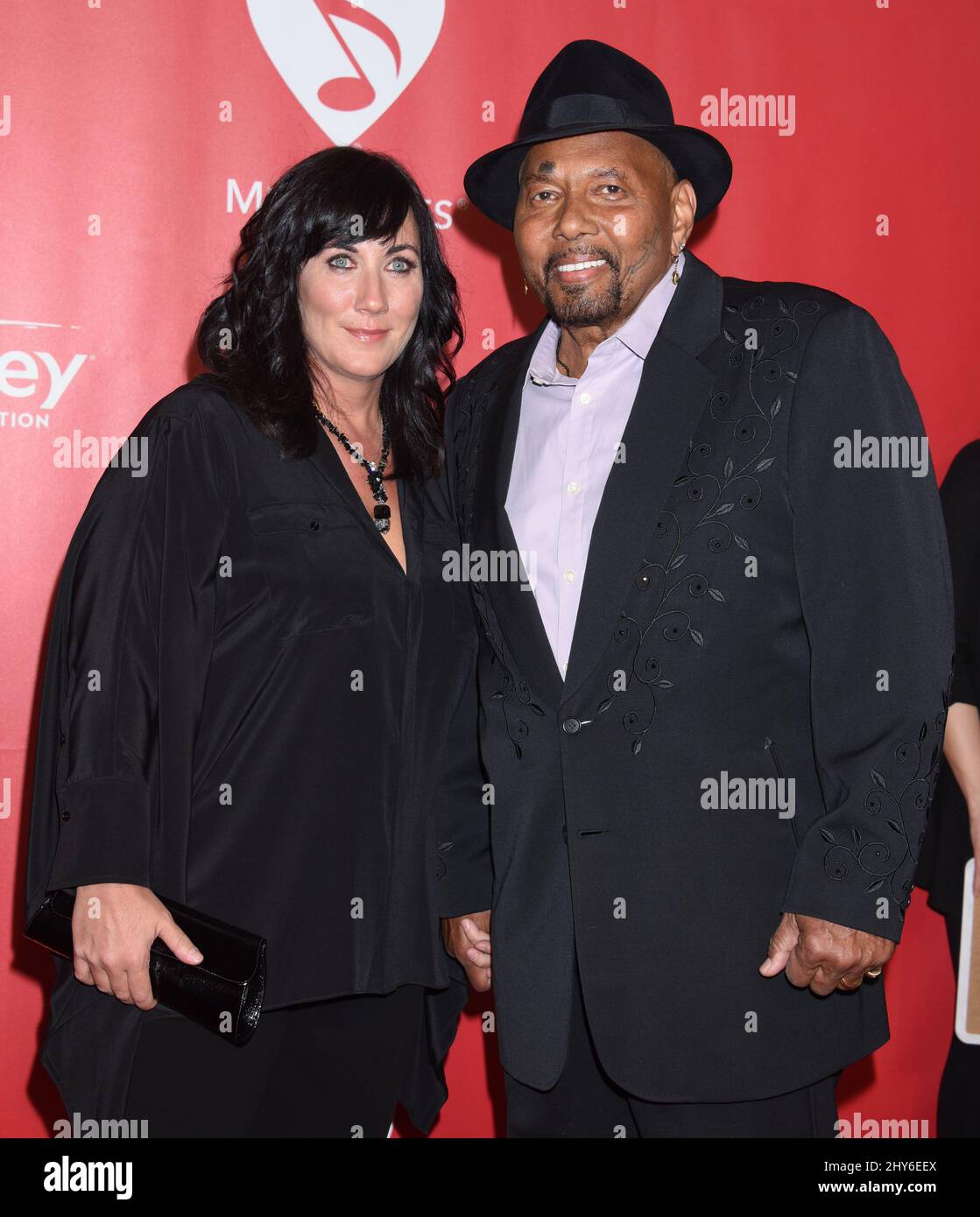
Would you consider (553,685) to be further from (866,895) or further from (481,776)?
(866,895)

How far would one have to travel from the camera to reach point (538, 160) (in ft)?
6.86

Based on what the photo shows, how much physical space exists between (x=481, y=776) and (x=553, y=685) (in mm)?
401

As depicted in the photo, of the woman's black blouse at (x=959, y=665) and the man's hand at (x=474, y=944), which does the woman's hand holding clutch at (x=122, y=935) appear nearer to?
the man's hand at (x=474, y=944)

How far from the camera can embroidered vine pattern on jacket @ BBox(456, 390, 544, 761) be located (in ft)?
6.37

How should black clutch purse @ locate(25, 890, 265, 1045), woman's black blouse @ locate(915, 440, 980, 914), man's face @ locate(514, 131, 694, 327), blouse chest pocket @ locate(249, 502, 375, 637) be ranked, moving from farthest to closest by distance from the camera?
woman's black blouse @ locate(915, 440, 980, 914)
man's face @ locate(514, 131, 694, 327)
blouse chest pocket @ locate(249, 502, 375, 637)
black clutch purse @ locate(25, 890, 265, 1045)

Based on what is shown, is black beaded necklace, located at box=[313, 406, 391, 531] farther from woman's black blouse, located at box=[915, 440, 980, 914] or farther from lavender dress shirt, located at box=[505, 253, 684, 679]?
woman's black blouse, located at box=[915, 440, 980, 914]

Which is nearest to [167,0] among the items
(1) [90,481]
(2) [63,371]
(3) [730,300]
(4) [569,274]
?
(2) [63,371]

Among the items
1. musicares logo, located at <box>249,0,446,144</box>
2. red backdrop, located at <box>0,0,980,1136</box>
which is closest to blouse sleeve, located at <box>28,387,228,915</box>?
red backdrop, located at <box>0,0,980,1136</box>

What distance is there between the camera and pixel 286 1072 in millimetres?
1952

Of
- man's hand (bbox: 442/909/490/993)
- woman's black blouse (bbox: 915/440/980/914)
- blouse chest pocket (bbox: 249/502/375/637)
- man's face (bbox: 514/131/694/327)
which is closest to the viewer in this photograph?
blouse chest pocket (bbox: 249/502/375/637)

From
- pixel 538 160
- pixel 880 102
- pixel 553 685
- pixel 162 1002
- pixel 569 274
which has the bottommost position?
pixel 162 1002

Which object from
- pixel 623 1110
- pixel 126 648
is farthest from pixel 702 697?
pixel 126 648

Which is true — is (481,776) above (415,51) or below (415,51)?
below

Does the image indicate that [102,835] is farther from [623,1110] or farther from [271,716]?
[623,1110]
